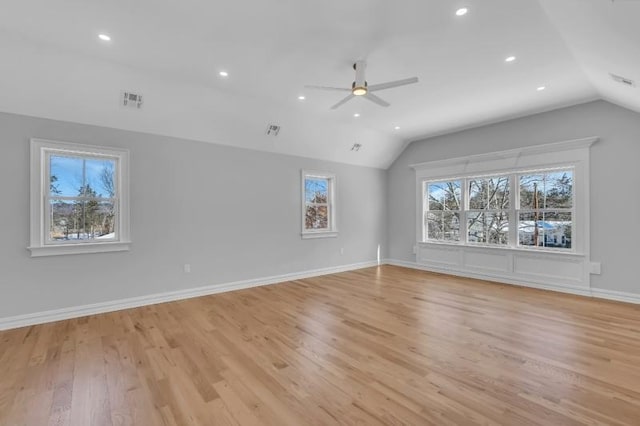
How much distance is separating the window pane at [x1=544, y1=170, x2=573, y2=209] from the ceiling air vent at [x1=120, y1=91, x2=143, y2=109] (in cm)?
677

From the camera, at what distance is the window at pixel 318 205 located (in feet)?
20.5

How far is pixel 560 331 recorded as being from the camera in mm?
3213

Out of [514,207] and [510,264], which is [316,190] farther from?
[510,264]

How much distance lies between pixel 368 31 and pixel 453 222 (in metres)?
→ 4.94

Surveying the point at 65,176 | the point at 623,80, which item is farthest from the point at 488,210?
the point at 65,176

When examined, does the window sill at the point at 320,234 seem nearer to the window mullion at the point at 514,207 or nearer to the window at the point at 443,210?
the window at the point at 443,210

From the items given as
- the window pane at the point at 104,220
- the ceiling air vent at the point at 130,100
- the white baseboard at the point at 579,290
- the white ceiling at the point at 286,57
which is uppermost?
the white ceiling at the point at 286,57

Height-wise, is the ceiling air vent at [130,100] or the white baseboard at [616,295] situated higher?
the ceiling air vent at [130,100]

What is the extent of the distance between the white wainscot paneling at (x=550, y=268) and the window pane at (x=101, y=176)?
22.9 ft

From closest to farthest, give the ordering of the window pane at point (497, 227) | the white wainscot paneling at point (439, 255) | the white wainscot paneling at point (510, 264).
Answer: the white wainscot paneling at point (510, 264) < the window pane at point (497, 227) < the white wainscot paneling at point (439, 255)

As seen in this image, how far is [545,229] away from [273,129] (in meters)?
5.26

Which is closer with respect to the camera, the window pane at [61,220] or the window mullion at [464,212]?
the window pane at [61,220]

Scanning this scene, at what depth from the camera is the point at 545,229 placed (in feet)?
17.2

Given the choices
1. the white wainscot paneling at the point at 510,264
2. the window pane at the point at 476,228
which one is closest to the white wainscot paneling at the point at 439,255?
the white wainscot paneling at the point at 510,264
